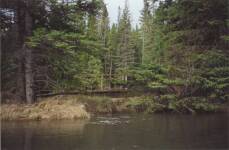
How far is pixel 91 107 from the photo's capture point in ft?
93.1

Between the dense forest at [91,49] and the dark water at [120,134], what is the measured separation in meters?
3.08

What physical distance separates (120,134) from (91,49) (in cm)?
975

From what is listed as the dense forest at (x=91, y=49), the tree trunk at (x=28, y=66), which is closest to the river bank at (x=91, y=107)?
the dense forest at (x=91, y=49)

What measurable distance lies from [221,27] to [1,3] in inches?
472

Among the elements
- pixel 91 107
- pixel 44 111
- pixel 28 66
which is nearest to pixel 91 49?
pixel 28 66

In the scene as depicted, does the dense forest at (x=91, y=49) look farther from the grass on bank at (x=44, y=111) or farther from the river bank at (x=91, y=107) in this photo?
the grass on bank at (x=44, y=111)

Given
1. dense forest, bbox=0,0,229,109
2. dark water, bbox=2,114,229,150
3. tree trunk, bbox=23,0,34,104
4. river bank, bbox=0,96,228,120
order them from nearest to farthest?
dark water, bbox=2,114,229,150 → dense forest, bbox=0,0,229,109 → river bank, bbox=0,96,228,120 → tree trunk, bbox=23,0,34,104

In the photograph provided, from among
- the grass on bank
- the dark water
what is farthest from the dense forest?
the dark water

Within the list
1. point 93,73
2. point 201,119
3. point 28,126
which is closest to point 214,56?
point 201,119

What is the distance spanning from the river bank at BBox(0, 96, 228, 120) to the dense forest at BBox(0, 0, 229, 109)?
0.29m

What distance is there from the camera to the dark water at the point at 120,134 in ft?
48.5

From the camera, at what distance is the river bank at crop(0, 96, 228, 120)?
2331cm

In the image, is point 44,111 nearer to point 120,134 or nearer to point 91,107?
point 91,107

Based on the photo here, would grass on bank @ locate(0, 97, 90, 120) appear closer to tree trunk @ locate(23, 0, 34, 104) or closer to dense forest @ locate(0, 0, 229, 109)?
tree trunk @ locate(23, 0, 34, 104)
